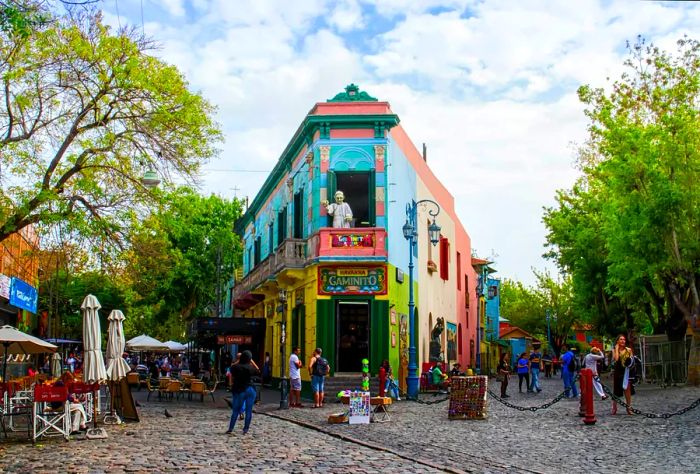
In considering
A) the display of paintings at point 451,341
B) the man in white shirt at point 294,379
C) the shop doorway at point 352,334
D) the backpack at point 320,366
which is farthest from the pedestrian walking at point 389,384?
the display of paintings at point 451,341

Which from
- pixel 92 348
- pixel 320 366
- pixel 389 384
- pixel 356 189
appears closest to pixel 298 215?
pixel 356 189

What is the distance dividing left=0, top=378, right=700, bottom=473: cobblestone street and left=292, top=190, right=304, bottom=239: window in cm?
1075

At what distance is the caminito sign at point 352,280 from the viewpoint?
85.7ft

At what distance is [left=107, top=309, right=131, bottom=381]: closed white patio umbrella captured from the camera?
17047 mm

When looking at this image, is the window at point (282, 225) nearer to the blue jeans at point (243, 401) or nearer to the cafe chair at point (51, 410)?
the blue jeans at point (243, 401)

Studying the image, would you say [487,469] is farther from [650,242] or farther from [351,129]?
[650,242]

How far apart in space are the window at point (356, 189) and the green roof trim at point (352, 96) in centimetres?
246

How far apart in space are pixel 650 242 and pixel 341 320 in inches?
450

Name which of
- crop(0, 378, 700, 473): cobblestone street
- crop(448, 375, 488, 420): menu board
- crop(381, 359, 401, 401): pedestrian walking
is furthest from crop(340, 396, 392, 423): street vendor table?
crop(381, 359, 401, 401): pedestrian walking

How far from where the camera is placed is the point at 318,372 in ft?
71.7

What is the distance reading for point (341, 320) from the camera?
26641 mm

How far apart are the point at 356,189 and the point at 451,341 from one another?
1452 centimetres

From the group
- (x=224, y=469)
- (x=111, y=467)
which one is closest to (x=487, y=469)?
(x=224, y=469)

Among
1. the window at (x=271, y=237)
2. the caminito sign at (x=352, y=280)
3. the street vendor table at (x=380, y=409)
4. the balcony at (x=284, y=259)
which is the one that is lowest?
the street vendor table at (x=380, y=409)
